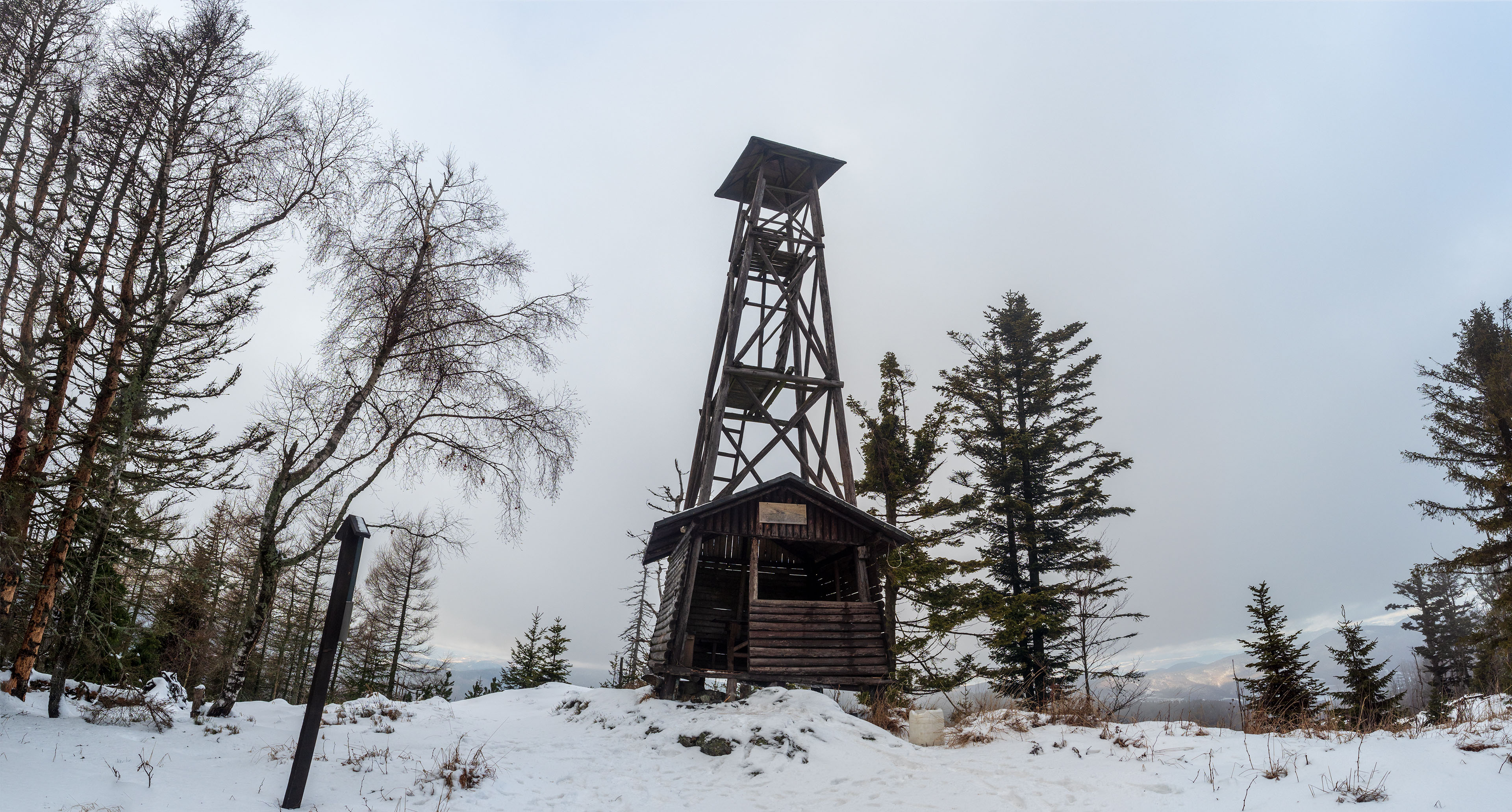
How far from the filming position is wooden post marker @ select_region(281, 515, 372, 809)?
6004 millimetres

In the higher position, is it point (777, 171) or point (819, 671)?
point (777, 171)

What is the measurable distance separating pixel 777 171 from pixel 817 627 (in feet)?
34.5

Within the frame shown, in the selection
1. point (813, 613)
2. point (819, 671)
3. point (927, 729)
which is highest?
point (813, 613)

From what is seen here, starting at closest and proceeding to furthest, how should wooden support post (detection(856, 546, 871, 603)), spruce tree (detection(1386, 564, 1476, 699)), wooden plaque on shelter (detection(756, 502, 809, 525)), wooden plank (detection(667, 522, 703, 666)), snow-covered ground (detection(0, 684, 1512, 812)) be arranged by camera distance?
1. snow-covered ground (detection(0, 684, 1512, 812))
2. wooden plank (detection(667, 522, 703, 666))
3. wooden plaque on shelter (detection(756, 502, 809, 525))
4. wooden support post (detection(856, 546, 871, 603))
5. spruce tree (detection(1386, 564, 1476, 699))

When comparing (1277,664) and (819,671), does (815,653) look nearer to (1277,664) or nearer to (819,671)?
(819,671)

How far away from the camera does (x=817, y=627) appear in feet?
42.0

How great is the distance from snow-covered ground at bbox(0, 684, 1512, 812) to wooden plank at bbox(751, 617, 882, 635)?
1502mm

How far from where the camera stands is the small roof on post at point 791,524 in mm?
12812

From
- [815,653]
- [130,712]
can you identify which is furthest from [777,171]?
[130,712]

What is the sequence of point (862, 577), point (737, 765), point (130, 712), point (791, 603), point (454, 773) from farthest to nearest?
point (862, 577) < point (791, 603) < point (737, 765) < point (130, 712) < point (454, 773)

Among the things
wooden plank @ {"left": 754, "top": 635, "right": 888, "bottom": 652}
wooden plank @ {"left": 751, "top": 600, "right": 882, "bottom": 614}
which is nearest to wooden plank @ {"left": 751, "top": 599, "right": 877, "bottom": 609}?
wooden plank @ {"left": 751, "top": 600, "right": 882, "bottom": 614}

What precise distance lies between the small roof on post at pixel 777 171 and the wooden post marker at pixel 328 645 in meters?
11.7

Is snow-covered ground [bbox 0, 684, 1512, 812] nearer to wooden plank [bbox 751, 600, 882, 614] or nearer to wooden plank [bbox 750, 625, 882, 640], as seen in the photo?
wooden plank [bbox 750, 625, 882, 640]

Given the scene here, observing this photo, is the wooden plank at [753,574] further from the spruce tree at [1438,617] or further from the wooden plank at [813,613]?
the spruce tree at [1438,617]
